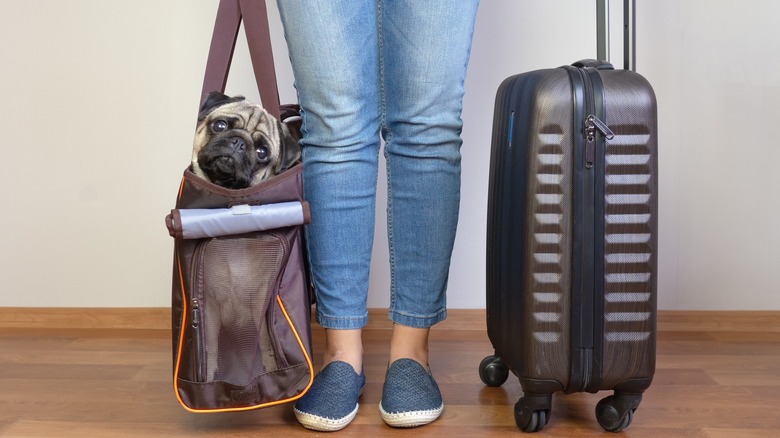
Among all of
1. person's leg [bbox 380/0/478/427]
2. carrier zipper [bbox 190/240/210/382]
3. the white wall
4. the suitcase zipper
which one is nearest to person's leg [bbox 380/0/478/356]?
person's leg [bbox 380/0/478/427]

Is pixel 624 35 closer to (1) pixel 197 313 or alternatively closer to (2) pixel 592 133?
(2) pixel 592 133

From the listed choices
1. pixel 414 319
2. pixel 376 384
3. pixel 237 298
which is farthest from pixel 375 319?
pixel 237 298

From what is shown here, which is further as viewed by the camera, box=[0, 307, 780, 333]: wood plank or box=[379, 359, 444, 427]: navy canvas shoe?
box=[0, 307, 780, 333]: wood plank

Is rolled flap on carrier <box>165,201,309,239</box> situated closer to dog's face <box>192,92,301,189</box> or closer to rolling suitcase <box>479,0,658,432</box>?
dog's face <box>192,92,301,189</box>

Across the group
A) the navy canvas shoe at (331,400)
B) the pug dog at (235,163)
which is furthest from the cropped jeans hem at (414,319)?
the pug dog at (235,163)

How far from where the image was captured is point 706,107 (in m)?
1.87

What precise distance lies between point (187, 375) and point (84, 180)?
37.5 inches

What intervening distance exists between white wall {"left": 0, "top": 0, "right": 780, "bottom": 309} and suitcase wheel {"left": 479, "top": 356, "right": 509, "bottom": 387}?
0.47m

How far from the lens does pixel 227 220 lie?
1152mm

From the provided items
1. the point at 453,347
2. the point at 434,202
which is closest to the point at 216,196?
the point at 434,202

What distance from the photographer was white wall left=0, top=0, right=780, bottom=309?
185cm

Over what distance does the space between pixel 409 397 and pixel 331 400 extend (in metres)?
0.13

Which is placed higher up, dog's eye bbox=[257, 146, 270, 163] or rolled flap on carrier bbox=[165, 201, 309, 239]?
dog's eye bbox=[257, 146, 270, 163]

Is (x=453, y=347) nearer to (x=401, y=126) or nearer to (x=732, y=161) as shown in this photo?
(x=401, y=126)
